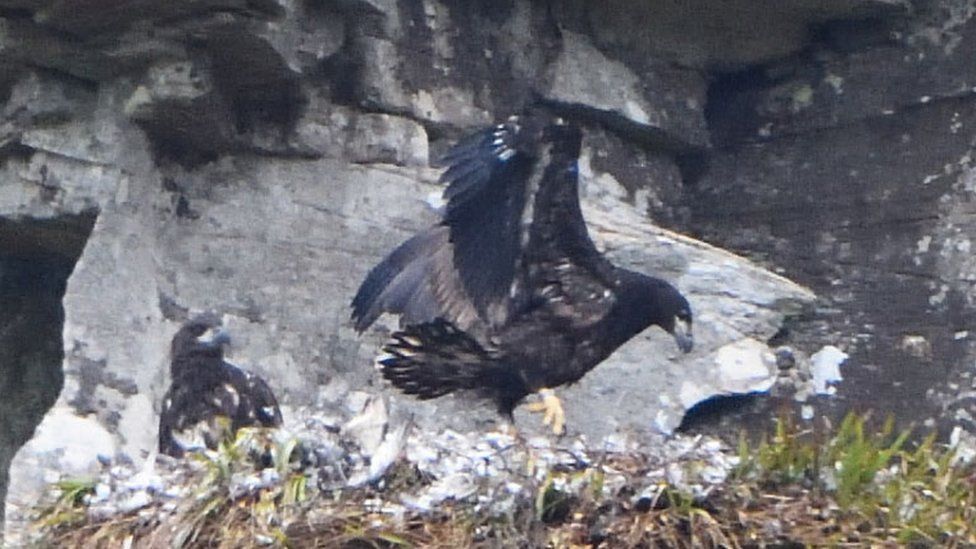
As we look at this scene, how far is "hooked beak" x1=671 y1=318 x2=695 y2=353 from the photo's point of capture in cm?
741

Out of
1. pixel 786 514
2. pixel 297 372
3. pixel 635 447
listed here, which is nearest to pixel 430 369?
pixel 297 372

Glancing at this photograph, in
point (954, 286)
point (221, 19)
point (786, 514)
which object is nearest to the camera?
point (786, 514)

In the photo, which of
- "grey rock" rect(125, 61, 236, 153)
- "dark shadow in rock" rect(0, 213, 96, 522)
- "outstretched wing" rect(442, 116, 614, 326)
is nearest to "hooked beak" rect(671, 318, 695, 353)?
"outstretched wing" rect(442, 116, 614, 326)

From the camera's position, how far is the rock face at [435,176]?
7320 mm

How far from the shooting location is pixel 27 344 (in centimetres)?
818

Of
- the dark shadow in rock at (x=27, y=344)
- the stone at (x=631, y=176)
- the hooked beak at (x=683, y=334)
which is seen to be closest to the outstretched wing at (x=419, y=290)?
the hooked beak at (x=683, y=334)

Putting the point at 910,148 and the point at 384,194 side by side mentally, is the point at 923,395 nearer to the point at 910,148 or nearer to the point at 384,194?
the point at 910,148

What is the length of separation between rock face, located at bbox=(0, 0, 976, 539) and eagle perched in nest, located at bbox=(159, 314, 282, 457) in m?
0.09

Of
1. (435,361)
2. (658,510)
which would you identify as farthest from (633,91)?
(658,510)

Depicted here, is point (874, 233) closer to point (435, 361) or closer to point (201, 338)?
point (435, 361)

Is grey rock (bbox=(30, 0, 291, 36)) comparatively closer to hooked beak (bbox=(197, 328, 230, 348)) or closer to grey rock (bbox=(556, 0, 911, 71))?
hooked beak (bbox=(197, 328, 230, 348))

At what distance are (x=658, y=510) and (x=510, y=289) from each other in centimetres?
134

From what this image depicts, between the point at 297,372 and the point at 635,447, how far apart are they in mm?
1362

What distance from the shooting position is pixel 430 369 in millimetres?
7281
